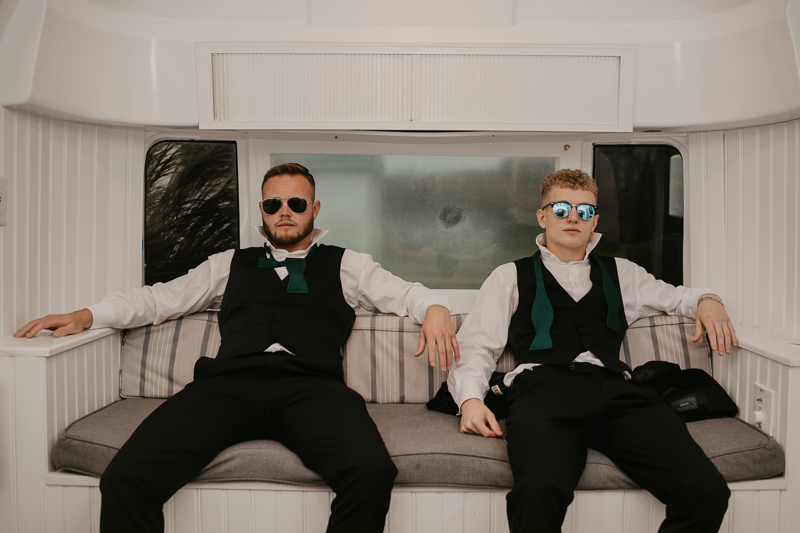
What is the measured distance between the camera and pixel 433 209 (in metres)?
2.95

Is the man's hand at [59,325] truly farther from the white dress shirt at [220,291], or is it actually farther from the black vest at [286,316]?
the black vest at [286,316]

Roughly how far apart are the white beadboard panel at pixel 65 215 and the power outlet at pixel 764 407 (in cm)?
283

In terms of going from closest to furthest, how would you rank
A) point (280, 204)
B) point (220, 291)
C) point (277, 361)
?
point (277, 361) < point (280, 204) < point (220, 291)

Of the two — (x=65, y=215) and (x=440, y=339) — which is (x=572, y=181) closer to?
(x=440, y=339)

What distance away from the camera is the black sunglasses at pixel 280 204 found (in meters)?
2.37

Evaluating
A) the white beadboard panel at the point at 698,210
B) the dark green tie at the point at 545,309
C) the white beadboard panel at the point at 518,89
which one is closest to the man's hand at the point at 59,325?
the white beadboard panel at the point at 518,89

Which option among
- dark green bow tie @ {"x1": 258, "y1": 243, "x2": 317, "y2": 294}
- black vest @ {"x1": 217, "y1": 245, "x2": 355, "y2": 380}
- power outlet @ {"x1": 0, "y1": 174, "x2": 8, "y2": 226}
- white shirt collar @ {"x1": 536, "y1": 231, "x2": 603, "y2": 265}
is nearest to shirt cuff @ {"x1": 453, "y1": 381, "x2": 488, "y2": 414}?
black vest @ {"x1": 217, "y1": 245, "x2": 355, "y2": 380}

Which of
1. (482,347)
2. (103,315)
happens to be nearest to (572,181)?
(482,347)

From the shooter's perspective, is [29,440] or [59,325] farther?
[59,325]

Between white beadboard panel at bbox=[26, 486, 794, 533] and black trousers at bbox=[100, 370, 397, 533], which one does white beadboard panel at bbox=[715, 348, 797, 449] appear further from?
black trousers at bbox=[100, 370, 397, 533]

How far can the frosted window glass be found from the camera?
2930mm

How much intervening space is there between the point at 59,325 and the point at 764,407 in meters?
2.76

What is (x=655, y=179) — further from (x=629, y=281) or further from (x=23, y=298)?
(x=23, y=298)

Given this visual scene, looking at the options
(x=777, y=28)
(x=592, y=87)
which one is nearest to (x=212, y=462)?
(x=592, y=87)
